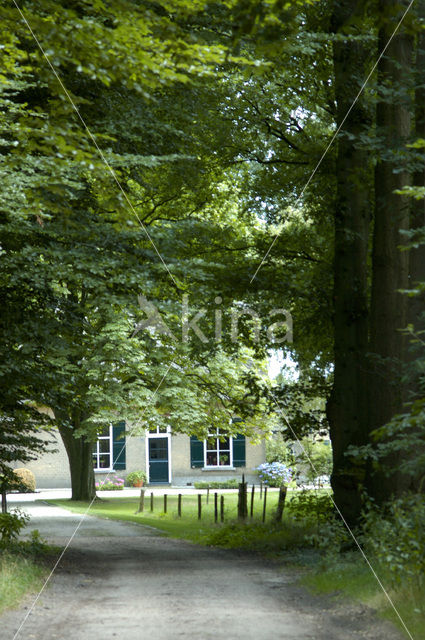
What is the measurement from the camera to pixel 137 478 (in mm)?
44188

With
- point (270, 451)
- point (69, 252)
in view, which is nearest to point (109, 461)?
point (270, 451)

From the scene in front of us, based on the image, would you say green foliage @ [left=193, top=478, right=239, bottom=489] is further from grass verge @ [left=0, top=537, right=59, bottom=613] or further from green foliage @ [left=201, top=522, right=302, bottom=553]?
grass verge @ [left=0, top=537, right=59, bottom=613]

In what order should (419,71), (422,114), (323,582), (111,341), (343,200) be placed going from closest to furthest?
(323,582) → (419,71) → (422,114) → (343,200) → (111,341)

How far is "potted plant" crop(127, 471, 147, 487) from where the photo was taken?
1735 inches

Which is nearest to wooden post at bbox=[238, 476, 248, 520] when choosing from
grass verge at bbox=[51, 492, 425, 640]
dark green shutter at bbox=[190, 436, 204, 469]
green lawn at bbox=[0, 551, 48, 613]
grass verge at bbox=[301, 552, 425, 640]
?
grass verge at bbox=[51, 492, 425, 640]

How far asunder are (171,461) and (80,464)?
1405 cm

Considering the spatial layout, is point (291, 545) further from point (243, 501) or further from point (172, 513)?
point (172, 513)

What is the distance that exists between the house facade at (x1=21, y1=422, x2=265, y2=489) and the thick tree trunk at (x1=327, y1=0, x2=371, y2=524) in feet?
101

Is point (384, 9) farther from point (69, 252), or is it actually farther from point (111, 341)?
point (111, 341)

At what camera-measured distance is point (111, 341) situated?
23188 millimetres

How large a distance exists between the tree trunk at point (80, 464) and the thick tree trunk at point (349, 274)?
18.2 meters

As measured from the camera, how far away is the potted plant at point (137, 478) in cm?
4406

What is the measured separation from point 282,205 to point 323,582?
8.05m

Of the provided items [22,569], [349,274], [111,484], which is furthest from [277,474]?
[22,569]
